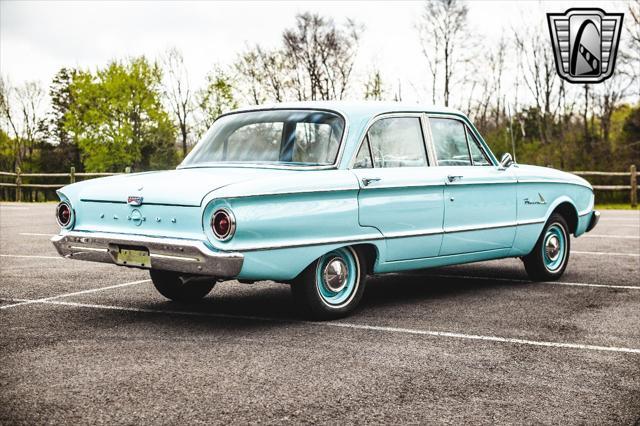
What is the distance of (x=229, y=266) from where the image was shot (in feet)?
17.3

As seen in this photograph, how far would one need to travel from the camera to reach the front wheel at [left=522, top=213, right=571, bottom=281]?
27.0 ft

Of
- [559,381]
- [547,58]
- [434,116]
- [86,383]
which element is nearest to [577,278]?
[434,116]

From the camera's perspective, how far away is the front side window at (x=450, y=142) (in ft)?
23.5

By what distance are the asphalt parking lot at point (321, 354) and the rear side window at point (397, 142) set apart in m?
1.21

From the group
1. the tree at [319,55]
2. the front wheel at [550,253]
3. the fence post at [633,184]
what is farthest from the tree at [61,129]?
the front wheel at [550,253]

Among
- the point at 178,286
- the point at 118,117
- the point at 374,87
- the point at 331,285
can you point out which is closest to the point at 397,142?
the point at 331,285

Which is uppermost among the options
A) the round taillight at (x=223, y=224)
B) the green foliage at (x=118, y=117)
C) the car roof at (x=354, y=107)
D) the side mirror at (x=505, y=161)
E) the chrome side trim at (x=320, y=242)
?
the green foliage at (x=118, y=117)

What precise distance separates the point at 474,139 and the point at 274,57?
41332mm

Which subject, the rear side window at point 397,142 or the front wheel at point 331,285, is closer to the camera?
the front wheel at point 331,285

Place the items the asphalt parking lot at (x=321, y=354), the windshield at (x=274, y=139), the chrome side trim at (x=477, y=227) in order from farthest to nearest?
the chrome side trim at (x=477, y=227) < the windshield at (x=274, y=139) < the asphalt parking lot at (x=321, y=354)

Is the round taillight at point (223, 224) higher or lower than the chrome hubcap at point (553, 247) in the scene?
higher

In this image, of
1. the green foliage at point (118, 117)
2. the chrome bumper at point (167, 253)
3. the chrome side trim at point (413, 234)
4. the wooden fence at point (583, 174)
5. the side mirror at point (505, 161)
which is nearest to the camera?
the chrome bumper at point (167, 253)

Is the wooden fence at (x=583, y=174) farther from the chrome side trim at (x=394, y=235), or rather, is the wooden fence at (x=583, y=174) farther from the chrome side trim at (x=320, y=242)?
the chrome side trim at (x=320, y=242)

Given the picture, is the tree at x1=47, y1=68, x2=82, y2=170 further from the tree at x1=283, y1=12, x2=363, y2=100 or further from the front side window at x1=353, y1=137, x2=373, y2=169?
the front side window at x1=353, y1=137, x2=373, y2=169
